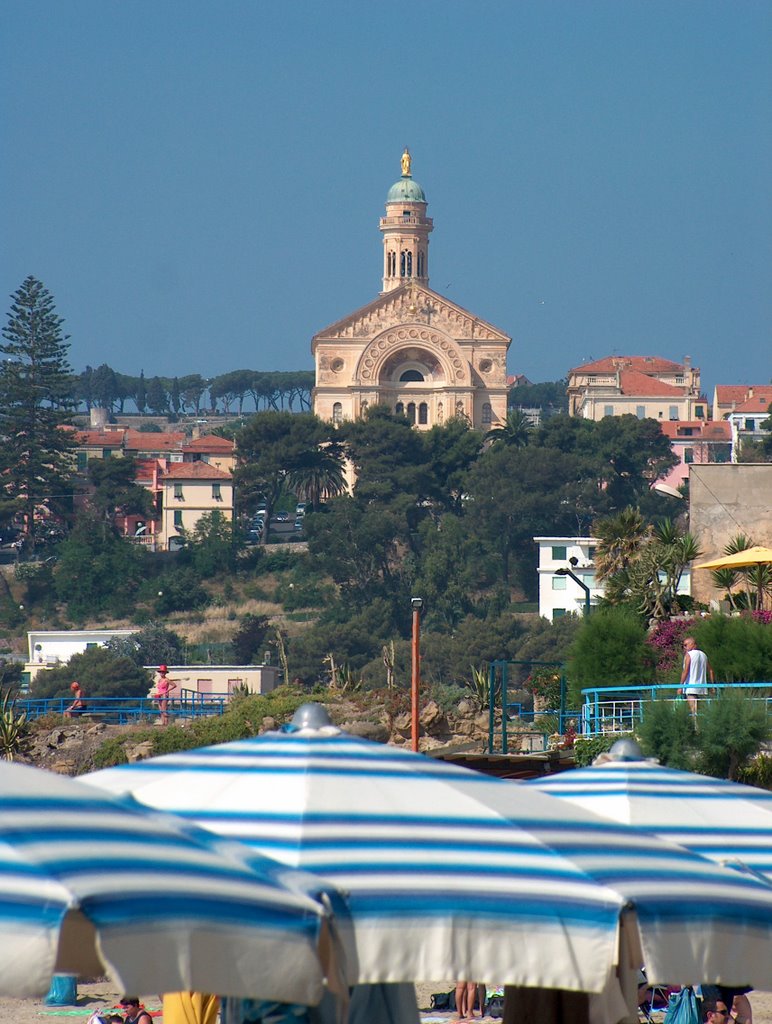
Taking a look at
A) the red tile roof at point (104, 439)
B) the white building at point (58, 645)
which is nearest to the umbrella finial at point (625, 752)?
the white building at point (58, 645)

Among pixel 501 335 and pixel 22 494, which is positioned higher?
pixel 501 335

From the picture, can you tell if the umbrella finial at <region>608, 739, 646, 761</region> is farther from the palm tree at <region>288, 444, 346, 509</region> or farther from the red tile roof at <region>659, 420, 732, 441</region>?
the red tile roof at <region>659, 420, 732, 441</region>

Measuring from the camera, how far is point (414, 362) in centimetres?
10262

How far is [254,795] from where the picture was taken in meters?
5.93

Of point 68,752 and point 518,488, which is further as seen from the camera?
point 518,488

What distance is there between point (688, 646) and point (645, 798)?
7811 mm

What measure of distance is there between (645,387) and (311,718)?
417 ft

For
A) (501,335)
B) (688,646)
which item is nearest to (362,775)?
(688,646)

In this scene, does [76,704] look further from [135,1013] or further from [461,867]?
[461,867]

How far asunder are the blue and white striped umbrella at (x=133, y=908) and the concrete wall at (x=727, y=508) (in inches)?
939

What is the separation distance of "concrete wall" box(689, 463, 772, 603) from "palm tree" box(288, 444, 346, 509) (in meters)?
67.2

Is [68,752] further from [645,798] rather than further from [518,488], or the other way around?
[518,488]

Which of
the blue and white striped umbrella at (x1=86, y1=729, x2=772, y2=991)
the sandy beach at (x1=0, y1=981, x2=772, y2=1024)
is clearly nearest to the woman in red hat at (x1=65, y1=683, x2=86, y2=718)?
the sandy beach at (x1=0, y1=981, x2=772, y2=1024)

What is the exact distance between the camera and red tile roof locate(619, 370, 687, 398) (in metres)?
131
